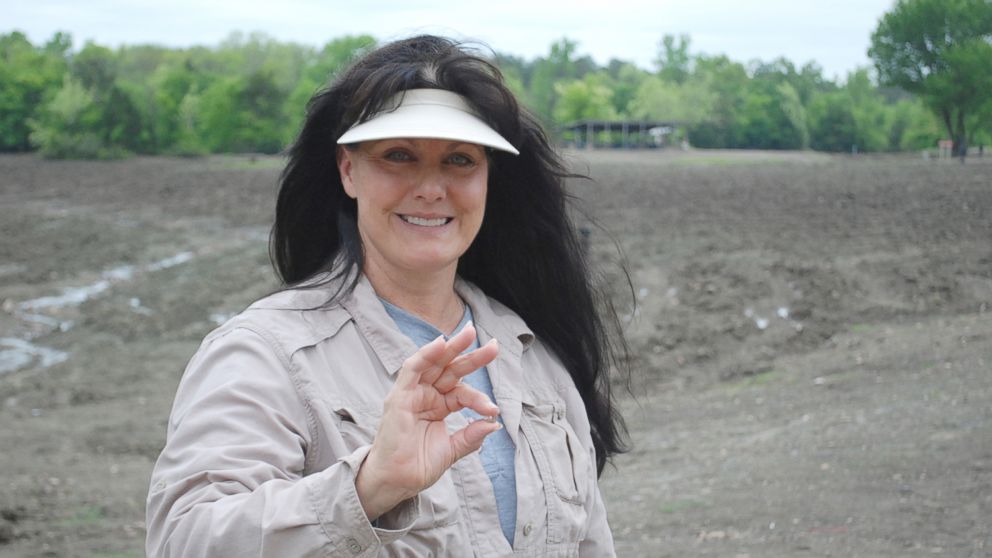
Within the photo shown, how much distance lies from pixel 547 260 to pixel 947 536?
12.6ft

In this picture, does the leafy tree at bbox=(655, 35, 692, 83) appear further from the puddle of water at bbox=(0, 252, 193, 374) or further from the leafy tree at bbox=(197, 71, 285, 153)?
the puddle of water at bbox=(0, 252, 193, 374)

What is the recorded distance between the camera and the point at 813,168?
3475cm

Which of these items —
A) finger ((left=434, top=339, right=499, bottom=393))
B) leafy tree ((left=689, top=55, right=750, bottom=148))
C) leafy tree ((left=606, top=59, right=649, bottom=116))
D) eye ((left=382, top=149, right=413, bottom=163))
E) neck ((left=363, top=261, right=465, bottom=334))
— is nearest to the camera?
finger ((left=434, top=339, right=499, bottom=393))

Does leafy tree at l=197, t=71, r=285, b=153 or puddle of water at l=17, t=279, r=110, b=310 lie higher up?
leafy tree at l=197, t=71, r=285, b=153

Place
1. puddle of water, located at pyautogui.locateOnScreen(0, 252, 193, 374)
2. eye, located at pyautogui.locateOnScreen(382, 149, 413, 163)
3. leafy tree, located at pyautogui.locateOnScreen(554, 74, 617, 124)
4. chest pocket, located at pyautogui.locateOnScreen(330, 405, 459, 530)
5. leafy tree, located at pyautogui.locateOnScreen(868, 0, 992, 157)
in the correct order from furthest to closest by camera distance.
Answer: leafy tree, located at pyautogui.locateOnScreen(554, 74, 617, 124)
leafy tree, located at pyautogui.locateOnScreen(868, 0, 992, 157)
puddle of water, located at pyautogui.locateOnScreen(0, 252, 193, 374)
eye, located at pyautogui.locateOnScreen(382, 149, 413, 163)
chest pocket, located at pyautogui.locateOnScreen(330, 405, 459, 530)

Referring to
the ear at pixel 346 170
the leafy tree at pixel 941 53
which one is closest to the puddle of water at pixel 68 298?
the leafy tree at pixel 941 53

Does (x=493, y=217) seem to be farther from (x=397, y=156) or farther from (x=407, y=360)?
(x=407, y=360)

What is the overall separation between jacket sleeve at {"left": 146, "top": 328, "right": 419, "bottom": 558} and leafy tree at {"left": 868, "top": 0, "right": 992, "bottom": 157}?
14.6m

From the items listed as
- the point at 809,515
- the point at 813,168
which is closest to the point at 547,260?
the point at 809,515

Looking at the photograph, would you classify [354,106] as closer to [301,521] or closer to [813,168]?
[301,521]

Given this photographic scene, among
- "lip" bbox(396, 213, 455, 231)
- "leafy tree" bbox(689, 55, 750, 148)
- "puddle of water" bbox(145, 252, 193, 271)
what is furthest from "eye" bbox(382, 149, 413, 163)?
"leafy tree" bbox(689, 55, 750, 148)

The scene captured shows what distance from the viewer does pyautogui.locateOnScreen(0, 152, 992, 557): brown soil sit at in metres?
→ 6.58

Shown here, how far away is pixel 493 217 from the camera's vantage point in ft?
8.63

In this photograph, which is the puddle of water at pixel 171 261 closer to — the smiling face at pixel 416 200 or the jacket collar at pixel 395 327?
the jacket collar at pixel 395 327
